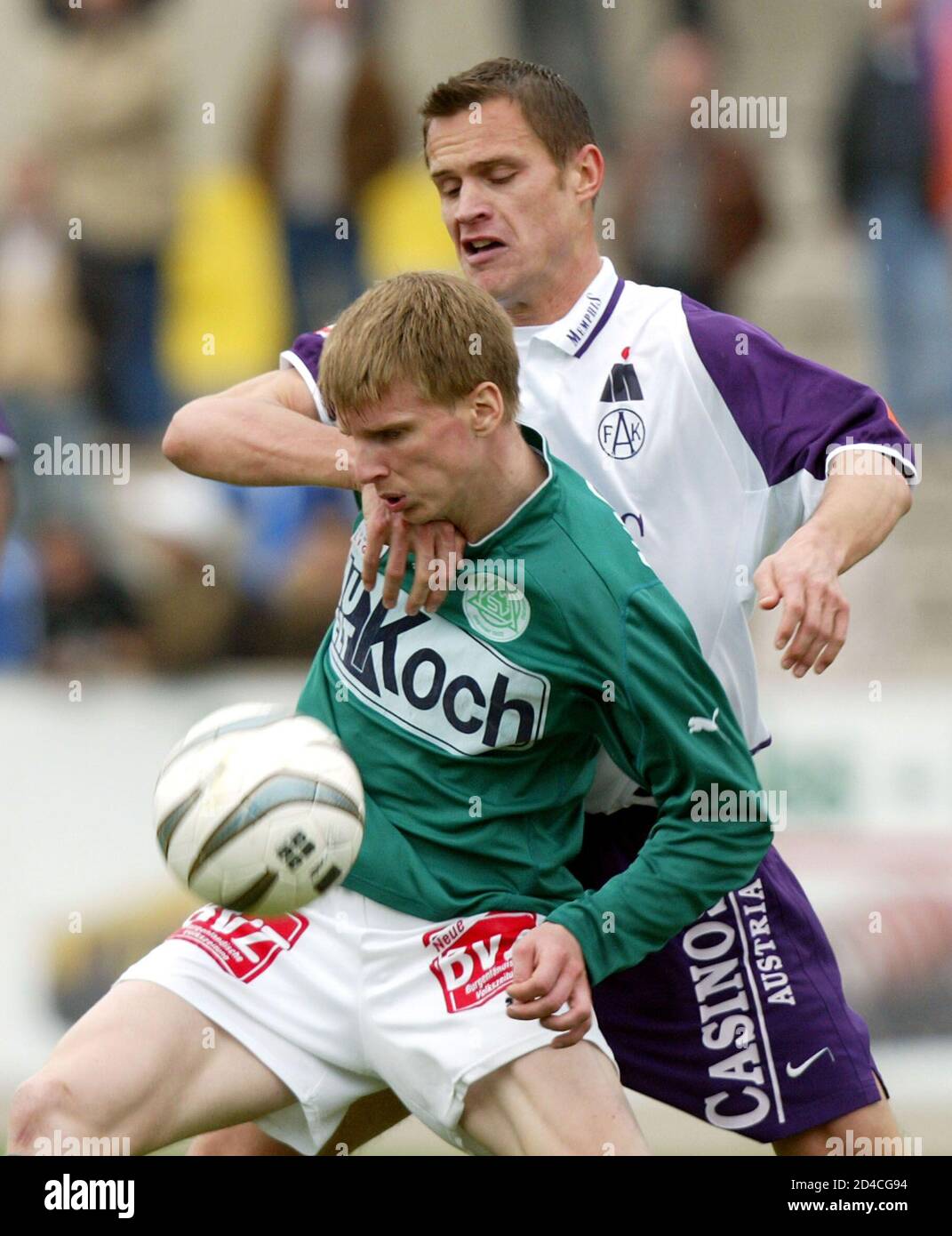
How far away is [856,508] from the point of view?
14.0ft

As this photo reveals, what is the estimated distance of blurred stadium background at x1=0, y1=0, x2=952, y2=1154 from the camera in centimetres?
866

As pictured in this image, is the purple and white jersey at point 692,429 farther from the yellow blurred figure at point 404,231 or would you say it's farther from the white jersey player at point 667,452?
the yellow blurred figure at point 404,231

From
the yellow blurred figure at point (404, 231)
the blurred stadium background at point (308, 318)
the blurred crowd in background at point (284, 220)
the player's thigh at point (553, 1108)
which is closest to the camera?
the player's thigh at point (553, 1108)

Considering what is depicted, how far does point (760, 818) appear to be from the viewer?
4145 mm

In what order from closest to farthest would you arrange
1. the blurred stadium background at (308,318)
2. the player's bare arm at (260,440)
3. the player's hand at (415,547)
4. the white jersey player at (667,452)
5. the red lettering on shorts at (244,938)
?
1. the player's hand at (415,547)
2. the red lettering on shorts at (244,938)
3. the player's bare arm at (260,440)
4. the white jersey player at (667,452)
5. the blurred stadium background at (308,318)

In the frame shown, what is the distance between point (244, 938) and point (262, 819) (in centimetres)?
38

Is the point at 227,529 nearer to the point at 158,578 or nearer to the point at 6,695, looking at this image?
the point at 158,578

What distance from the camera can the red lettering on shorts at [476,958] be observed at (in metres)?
4.11

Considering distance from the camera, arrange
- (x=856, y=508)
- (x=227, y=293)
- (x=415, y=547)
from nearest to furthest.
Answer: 1. (x=415, y=547)
2. (x=856, y=508)
3. (x=227, y=293)

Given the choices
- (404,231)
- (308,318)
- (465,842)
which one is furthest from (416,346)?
(404,231)

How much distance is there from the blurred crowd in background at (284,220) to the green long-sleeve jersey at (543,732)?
5.97 metres

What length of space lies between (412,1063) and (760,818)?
844 mm

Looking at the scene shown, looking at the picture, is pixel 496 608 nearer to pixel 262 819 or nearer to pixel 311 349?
pixel 262 819

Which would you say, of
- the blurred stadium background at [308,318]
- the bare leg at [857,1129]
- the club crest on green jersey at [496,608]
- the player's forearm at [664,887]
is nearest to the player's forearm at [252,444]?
the club crest on green jersey at [496,608]
